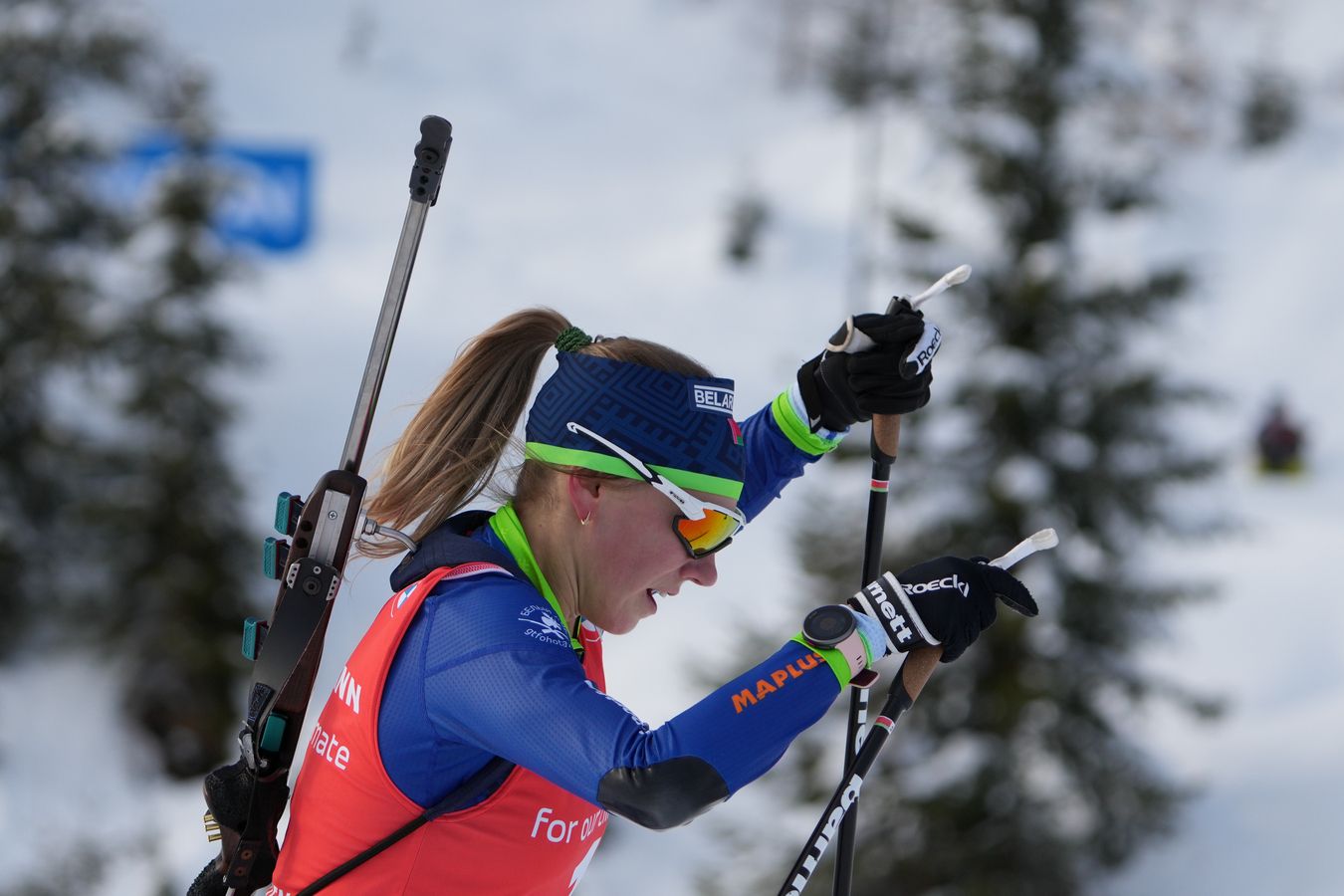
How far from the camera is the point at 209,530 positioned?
47.2ft

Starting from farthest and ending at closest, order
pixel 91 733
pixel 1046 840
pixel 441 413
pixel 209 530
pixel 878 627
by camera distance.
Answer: pixel 91 733 < pixel 209 530 < pixel 1046 840 < pixel 441 413 < pixel 878 627

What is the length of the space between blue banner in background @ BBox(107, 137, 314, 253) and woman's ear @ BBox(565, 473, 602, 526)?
13.0 meters

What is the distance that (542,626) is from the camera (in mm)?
1992

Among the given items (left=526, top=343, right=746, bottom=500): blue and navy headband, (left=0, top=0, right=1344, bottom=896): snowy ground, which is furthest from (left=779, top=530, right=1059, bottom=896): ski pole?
(left=0, top=0, right=1344, bottom=896): snowy ground

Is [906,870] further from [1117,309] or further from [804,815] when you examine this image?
[1117,309]

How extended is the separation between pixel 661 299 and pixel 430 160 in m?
26.8

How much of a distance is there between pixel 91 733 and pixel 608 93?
1025 inches

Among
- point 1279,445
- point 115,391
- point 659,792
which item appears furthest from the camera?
point 1279,445

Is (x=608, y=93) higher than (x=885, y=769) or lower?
higher

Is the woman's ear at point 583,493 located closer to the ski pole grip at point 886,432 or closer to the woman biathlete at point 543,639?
the woman biathlete at point 543,639

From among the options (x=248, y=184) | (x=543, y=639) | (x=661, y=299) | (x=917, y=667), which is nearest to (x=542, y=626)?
(x=543, y=639)

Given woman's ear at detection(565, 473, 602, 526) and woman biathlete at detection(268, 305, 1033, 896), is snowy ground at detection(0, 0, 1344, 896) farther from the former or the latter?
woman's ear at detection(565, 473, 602, 526)

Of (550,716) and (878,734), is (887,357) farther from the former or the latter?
(550,716)

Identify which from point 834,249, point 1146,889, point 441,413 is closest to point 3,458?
point 1146,889
